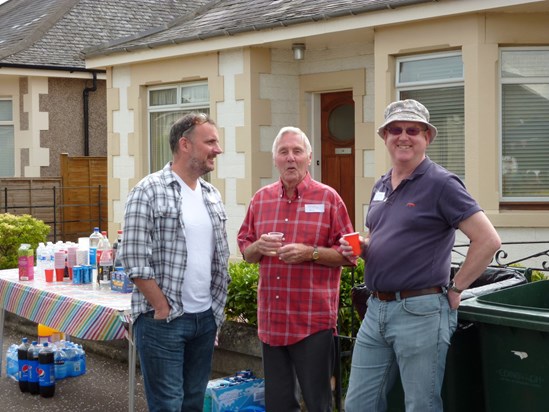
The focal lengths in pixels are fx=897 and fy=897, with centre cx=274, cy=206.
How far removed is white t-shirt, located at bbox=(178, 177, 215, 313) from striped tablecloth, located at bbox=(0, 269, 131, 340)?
1.25 meters

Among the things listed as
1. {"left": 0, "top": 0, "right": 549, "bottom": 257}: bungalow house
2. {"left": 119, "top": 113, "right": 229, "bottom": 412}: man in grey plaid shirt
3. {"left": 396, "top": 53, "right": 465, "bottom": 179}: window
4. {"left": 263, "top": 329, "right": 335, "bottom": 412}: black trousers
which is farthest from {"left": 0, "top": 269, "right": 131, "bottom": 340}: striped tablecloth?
{"left": 396, "top": 53, "right": 465, "bottom": 179}: window

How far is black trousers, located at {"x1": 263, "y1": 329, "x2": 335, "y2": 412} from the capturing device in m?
5.06

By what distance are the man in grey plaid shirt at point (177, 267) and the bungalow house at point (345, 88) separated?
4.88m

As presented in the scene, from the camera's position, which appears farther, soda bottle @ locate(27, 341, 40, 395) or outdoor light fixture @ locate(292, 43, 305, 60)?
outdoor light fixture @ locate(292, 43, 305, 60)

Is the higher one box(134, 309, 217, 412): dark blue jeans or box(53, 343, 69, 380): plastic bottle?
box(134, 309, 217, 412): dark blue jeans

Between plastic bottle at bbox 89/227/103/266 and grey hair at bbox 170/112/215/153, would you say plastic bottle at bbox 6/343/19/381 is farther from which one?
grey hair at bbox 170/112/215/153

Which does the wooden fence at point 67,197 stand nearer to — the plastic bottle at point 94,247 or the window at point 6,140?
the window at point 6,140

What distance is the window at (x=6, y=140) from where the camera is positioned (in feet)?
61.0

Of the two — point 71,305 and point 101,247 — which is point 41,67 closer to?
point 101,247

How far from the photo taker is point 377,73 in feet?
33.1

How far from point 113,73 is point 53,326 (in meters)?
7.24

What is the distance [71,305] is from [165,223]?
2.19 metres

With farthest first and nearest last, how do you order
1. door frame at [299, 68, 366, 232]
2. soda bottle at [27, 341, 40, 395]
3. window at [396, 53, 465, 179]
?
door frame at [299, 68, 366, 232] < window at [396, 53, 465, 179] < soda bottle at [27, 341, 40, 395]

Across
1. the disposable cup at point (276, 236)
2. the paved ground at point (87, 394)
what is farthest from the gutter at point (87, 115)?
the disposable cup at point (276, 236)
